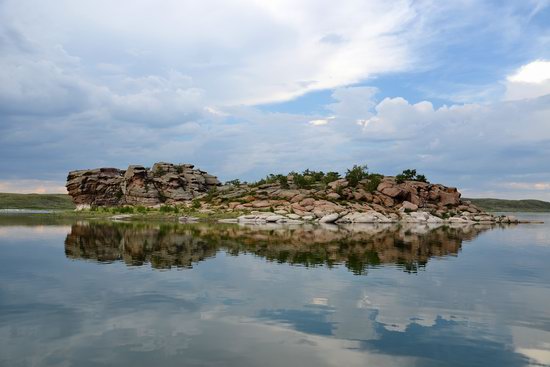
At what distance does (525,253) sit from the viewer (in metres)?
46.2

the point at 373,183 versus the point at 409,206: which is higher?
the point at 373,183

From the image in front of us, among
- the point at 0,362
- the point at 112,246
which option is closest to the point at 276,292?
the point at 0,362

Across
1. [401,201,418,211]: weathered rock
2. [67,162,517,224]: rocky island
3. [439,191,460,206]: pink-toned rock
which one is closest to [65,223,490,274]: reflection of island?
[67,162,517,224]: rocky island

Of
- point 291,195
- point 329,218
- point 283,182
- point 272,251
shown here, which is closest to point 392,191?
point 291,195

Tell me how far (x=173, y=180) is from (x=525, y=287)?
146m

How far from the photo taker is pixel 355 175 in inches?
5448

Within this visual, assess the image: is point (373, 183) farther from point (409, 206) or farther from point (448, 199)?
point (448, 199)

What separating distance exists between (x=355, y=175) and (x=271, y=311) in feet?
398

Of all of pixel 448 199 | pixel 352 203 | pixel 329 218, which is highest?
pixel 448 199

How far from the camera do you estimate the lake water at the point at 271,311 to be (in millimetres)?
14461

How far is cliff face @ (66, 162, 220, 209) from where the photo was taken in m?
159

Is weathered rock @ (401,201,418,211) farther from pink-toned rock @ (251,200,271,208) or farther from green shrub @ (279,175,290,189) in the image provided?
pink-toned rock @ (251,200,271,208)

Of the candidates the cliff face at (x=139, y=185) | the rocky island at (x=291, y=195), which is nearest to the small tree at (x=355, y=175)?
the rocky island at (x=291, y=195)

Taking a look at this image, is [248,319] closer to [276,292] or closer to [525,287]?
[276,292]
